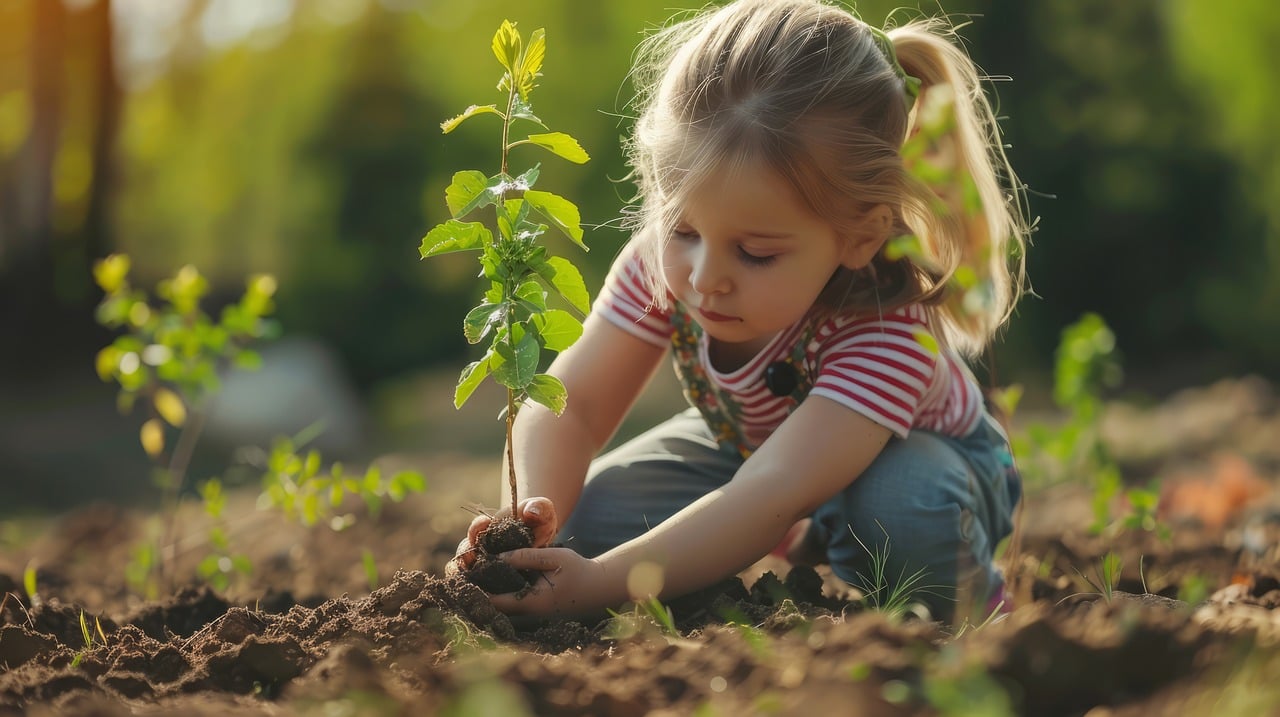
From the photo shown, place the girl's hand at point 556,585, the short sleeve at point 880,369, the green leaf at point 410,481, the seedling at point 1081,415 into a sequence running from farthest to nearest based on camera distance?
the seedling at point 1081,415 → the green leaf at point 410,481 → the short sleeve at point 880,369 → the girl's hand at point 556,585

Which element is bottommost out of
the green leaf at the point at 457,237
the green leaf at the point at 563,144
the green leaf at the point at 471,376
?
the green leaf at the point at 471,376

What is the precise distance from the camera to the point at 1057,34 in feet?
28.3

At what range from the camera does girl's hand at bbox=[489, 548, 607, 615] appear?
1937 mm

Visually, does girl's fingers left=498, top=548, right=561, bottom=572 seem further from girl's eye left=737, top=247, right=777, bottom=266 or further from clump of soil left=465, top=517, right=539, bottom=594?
girl's eye left=737, top=247, right=777, bottom=266

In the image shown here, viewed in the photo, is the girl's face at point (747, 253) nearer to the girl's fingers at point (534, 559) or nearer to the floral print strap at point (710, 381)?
the floral print strap at point (710, 381)

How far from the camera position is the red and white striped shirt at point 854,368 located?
222 cm

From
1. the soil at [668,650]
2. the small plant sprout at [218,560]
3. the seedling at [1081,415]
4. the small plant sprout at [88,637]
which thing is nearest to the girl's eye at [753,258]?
the soil at [668,650]

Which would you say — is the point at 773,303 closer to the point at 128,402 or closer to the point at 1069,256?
the point at 128,402

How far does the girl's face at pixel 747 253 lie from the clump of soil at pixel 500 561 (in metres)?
0.54

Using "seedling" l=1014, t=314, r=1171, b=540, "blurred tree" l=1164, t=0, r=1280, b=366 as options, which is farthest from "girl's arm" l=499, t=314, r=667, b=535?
"blurred tree" l=1164, t=0, r=1280, b=366

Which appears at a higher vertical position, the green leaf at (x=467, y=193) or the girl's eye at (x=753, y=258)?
the green leaf at (x=467, y=193)

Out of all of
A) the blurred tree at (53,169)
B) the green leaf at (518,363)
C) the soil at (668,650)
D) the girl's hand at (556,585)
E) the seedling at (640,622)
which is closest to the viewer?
the soil at (668,650)

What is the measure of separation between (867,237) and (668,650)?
1.05 metres

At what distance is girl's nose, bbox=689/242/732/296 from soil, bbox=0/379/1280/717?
1.82ft
